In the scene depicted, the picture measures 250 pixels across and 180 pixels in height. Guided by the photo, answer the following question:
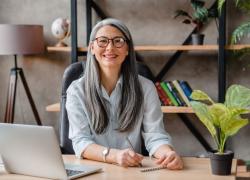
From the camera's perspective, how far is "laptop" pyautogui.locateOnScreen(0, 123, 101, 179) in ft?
5.35

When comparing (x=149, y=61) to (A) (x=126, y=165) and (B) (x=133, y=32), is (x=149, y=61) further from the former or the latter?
(A) (x=126, y=165)

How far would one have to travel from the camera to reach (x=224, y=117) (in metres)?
1.66

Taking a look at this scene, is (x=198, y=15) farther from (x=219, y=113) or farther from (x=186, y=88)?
(x=219, y=113)

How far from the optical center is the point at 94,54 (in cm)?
222

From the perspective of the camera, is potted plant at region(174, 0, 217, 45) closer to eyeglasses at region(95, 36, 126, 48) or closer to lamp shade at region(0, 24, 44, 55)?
lamp shade at region(0, 24, 44, 55)

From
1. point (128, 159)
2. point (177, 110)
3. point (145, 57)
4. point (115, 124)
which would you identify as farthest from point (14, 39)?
point (128, 159)

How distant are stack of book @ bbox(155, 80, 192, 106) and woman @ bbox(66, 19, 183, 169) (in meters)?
1.39

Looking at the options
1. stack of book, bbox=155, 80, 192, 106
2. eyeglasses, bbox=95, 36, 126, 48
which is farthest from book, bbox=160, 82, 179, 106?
eyeglasses, bbox=95, 36, 126, 48

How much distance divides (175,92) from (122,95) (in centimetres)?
146

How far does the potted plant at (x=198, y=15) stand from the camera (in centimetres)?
355

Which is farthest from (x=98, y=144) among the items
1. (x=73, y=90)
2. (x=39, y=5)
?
(x=39, y=5)

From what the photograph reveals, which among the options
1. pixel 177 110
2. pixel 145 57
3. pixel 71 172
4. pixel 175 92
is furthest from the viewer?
pixel 145 57

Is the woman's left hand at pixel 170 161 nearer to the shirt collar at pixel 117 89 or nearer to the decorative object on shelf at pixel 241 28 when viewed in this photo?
the shirt collar at pixel 117 89

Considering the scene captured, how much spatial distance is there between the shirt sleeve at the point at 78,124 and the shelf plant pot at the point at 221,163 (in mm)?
568
